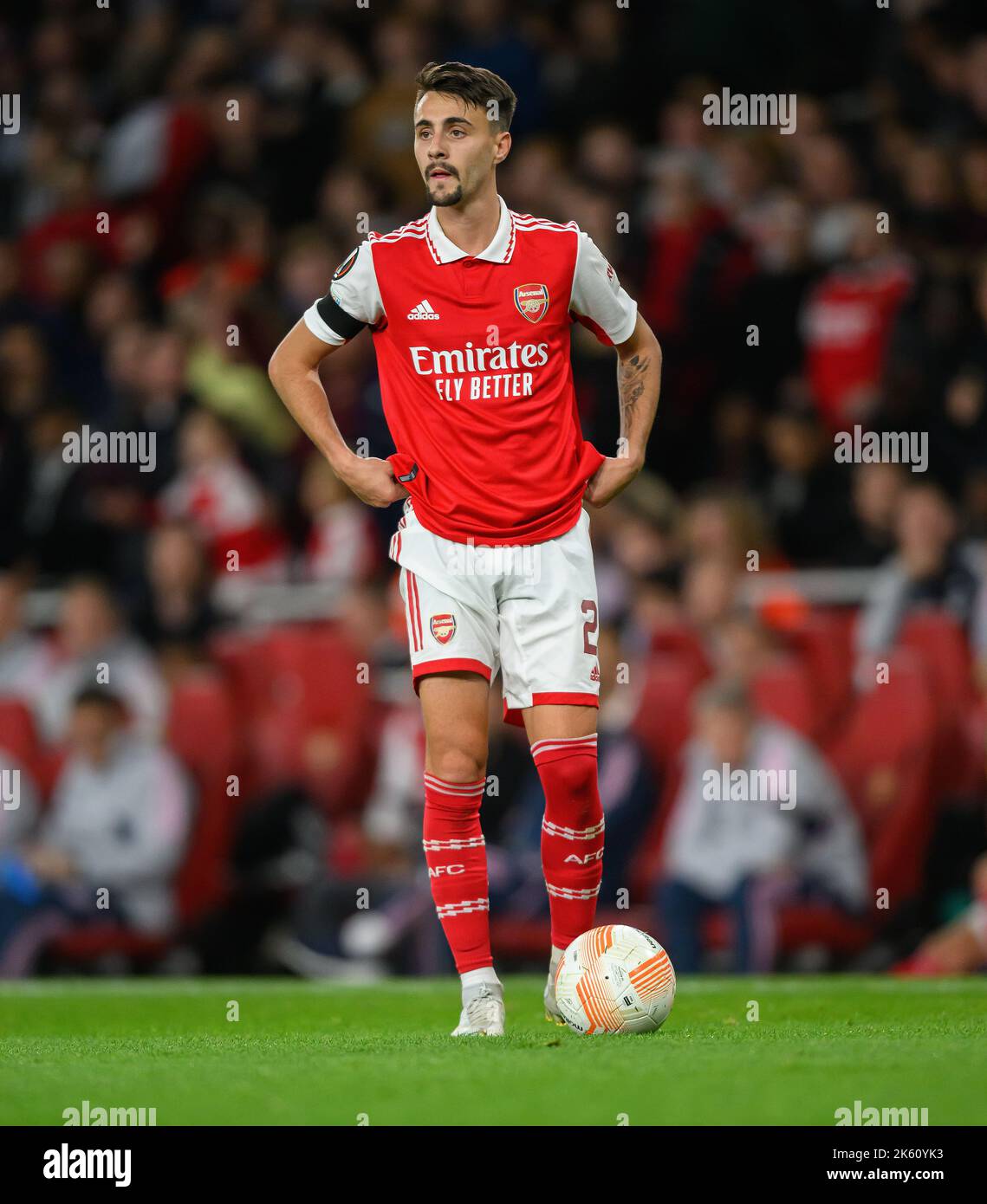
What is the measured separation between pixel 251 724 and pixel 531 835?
6.44 feet

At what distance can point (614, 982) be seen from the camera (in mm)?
5809

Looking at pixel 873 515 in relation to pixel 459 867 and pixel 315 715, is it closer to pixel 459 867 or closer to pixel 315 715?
pixel 315 715

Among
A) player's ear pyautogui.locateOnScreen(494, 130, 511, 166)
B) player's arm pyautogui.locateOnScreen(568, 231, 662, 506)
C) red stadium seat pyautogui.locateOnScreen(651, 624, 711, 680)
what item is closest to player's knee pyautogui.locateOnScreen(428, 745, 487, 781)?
player's arm pyautogui.locateOnScreen(568, 231, 662, 506)

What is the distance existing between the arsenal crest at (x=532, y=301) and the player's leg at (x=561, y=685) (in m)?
0.65

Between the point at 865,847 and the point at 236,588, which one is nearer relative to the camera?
the point at 865,847

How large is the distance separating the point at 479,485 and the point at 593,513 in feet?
18.1

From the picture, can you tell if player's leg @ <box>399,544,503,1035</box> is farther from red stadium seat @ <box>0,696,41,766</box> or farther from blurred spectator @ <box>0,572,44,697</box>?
blurred spectator @ <box>0,572,44,697</box>

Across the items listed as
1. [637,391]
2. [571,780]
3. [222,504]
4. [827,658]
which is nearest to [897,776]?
[827,658]

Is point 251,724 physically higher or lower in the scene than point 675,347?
lower

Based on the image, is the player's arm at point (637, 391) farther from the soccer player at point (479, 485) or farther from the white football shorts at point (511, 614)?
the white football shorts at point (511, 614)

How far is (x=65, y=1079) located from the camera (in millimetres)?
5148

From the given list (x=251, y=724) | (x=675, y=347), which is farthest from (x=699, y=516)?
(x=251, y=724)

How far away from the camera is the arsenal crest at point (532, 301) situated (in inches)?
240

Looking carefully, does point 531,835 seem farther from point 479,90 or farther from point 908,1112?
point 908,1112
